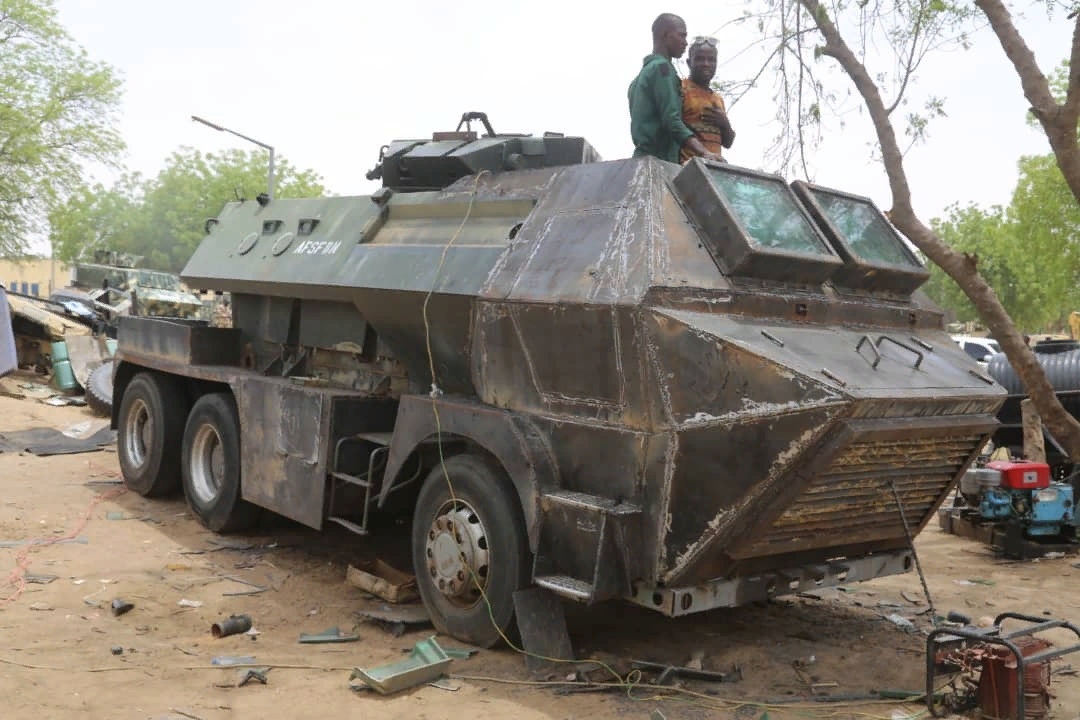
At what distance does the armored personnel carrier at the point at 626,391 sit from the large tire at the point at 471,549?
14 mm

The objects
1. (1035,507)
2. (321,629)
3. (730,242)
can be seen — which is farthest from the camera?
(1035,507)

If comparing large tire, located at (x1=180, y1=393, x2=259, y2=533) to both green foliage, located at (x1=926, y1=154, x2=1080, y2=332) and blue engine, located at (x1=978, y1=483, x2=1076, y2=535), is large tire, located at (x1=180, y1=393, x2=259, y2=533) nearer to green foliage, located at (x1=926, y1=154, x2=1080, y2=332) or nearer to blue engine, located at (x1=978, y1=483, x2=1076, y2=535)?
blue engine, located at (x1=978, y1=483, x2=1076, y2=535)

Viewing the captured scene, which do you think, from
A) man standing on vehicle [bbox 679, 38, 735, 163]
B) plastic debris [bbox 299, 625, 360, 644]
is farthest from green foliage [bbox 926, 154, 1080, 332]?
plastic debris [bbox 299, 625, 360, 644]

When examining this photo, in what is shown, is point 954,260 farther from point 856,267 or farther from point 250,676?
point 250,676

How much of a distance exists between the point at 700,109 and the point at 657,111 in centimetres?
47

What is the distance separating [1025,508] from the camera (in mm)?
8336

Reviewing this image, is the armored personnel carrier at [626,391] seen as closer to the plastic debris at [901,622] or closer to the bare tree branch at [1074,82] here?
the plastic debris at [901,622]

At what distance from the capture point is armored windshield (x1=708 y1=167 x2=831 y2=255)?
5.20 m

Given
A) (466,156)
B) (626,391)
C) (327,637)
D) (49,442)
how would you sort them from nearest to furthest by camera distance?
1. (626,391)
2. (327,637)
3. (466,156)
4. (49,442)

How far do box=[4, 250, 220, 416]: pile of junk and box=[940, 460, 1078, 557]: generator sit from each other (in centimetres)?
1093

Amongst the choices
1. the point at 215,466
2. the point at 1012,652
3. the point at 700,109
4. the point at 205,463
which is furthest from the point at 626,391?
the point at 205,463

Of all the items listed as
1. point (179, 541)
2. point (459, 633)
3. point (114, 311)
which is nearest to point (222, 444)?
point (179, 541)

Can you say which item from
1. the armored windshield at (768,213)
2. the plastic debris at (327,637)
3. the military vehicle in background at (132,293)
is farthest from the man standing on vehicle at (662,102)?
the military vehicle in background at (132,293)

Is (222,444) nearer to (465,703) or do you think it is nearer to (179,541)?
(179,541)
